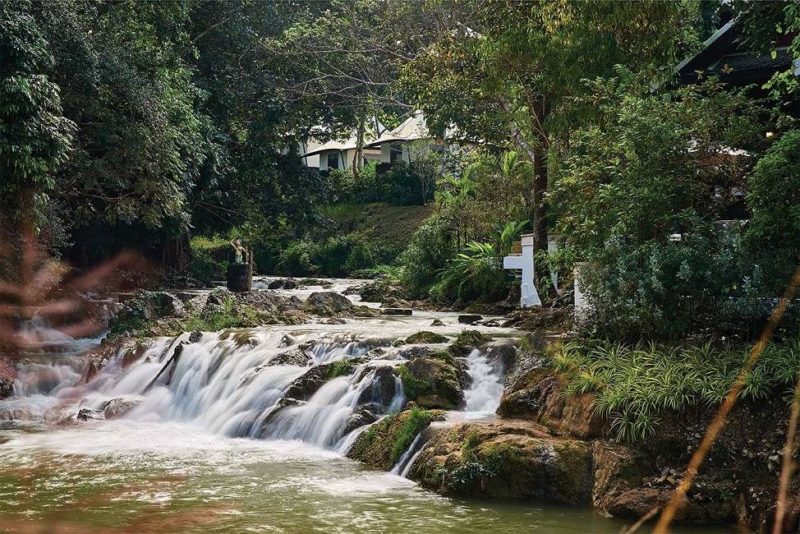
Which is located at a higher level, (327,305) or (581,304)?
(581,304)

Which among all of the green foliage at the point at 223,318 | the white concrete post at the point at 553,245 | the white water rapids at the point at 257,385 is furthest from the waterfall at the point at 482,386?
the green foliage at the point at 223,318

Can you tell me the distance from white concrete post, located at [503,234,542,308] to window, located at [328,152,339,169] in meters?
37.9

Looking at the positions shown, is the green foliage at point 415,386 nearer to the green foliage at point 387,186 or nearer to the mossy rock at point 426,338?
the mossy rock at point 426,338

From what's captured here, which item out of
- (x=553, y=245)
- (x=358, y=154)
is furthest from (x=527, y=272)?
(x=358, y=154)

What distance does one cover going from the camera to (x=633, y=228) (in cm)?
1167

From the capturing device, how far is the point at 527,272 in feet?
68.1

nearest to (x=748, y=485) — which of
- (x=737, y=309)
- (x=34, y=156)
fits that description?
(x=737, y=309)

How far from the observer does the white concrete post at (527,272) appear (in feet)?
67.4

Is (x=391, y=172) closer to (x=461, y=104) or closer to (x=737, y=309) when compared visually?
(x=461, y=104)

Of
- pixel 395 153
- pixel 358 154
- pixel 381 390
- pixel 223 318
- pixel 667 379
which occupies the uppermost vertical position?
pixel 395 153

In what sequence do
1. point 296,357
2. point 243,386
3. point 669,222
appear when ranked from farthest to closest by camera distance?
point 296,357 < point 243,386 < point 669,222

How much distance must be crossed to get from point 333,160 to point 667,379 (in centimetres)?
4961

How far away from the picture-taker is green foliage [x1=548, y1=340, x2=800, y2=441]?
370 inches

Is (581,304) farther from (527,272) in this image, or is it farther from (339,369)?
(527,272)
